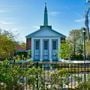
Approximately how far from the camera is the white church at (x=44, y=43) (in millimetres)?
65125

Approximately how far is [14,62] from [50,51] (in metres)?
53.3

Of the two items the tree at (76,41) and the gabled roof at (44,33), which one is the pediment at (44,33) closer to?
the gabled roof at (44,33)

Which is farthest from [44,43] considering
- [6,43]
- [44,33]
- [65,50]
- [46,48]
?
[6,43]

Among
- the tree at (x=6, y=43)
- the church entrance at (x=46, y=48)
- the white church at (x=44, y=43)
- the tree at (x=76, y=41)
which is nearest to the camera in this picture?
the tree at (x=6, y=43)

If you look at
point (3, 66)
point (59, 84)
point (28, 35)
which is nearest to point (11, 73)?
point (3, 66)

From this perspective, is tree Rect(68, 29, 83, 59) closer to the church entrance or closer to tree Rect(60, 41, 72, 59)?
the church entrance

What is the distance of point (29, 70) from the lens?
1195cm

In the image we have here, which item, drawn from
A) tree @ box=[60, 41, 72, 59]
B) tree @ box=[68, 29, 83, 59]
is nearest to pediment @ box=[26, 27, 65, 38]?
tree @ box=[68, 29, 83, 59]

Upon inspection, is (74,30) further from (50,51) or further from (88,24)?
(88,24)

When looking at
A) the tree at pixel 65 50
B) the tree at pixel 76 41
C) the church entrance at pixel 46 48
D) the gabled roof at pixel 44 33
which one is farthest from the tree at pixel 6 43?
the tree at pixel 76 41

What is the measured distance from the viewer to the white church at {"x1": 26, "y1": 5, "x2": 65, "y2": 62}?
214 ft

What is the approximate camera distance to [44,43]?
66812mm

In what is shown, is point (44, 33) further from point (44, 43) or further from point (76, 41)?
point (76, 41)

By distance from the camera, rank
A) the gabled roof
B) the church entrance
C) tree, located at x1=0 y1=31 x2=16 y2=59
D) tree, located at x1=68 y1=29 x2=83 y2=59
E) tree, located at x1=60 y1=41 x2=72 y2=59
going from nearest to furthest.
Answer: tree, located at x1=0 y1=31 x2=16 y2=59, tree, located at x1=60 y1=41 x2=72 y2=59, the gabled roof, the church entrance, tree, located at x1=68 y1=29 x2=83 y2=59
